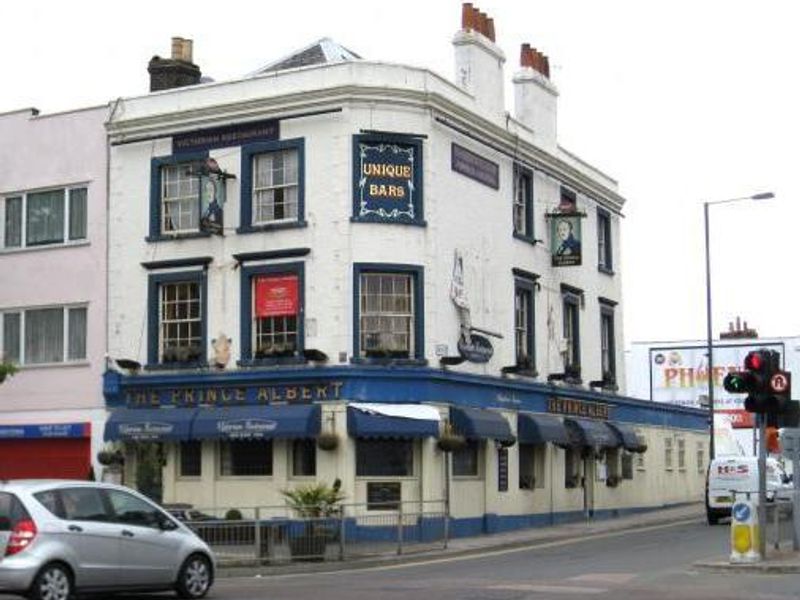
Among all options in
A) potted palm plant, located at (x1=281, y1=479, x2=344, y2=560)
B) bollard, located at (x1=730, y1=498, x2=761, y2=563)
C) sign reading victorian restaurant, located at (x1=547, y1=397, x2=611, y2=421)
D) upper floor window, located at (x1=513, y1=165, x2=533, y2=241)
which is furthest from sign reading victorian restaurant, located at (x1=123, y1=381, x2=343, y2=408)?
bollard, located at (x1=730, y1=498, x2=761, y2=563)

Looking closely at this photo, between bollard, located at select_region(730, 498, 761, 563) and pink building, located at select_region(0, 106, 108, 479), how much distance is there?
1709cm

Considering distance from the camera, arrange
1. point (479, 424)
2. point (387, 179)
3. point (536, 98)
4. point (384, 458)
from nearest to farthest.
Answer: point (384, 458), point (387, 179), point (479, 424), point (536, 98)

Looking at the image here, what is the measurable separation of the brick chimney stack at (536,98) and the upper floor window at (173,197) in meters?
9.96

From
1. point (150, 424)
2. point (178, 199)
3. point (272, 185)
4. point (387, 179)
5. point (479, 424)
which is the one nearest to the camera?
A: point (387, 179)

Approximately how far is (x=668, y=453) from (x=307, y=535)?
990 inches

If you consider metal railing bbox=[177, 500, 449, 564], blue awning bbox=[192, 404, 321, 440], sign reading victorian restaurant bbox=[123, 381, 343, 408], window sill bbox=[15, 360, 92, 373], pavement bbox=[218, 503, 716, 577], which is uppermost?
window sill bbox=[15, 360, 92, 373]

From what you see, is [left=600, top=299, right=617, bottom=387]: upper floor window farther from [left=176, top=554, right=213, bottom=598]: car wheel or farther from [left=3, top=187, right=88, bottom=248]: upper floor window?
[left=176, top=554, right=213, bottom=598]: car wheel

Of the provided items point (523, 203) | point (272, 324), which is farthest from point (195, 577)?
point (523, 203)

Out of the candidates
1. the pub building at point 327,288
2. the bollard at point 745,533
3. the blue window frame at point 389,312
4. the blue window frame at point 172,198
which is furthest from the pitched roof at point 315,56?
the bollard at point 745,533

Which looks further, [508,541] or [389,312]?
[389,312]

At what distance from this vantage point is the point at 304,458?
95.0ft

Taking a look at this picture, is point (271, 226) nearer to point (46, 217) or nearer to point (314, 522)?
point (46, 217)

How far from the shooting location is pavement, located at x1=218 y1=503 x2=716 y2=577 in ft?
71.2

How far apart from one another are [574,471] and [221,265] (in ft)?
40.5
